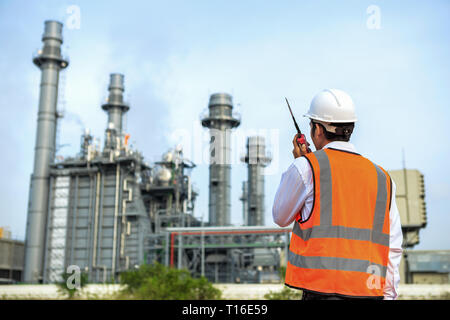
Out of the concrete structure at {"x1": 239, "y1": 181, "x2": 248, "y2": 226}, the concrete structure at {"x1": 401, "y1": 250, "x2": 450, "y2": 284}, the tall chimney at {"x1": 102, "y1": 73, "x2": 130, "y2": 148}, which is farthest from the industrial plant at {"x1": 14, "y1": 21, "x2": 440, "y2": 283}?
the concrete structure at {"x1": 401, "y1": 250, "x2": 450, "y2": 284}

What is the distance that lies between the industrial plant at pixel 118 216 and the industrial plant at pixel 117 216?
0.31 feet

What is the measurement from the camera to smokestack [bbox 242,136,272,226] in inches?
2249

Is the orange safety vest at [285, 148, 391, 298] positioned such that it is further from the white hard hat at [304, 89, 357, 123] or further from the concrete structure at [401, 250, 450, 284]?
the concrete structure at [401, 250, 450, 284]

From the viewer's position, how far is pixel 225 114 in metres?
54.8

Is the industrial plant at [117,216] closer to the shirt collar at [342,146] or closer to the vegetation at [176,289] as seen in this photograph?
the vegetation at [176,289]

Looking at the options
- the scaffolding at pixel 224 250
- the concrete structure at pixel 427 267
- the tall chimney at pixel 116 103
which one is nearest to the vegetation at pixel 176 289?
the concrete structure at pixel 427 267

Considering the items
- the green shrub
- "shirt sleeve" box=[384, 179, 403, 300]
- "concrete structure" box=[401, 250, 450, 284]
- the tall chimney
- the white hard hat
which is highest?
the tall chimney

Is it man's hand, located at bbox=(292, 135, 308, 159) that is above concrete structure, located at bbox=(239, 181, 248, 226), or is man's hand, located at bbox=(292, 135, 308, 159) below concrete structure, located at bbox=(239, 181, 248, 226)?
below

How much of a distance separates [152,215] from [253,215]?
11701mm

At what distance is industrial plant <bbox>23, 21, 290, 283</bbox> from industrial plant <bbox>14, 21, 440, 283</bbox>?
94 millimetres

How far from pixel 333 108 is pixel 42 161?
49732mm

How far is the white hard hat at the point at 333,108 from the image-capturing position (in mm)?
3109
